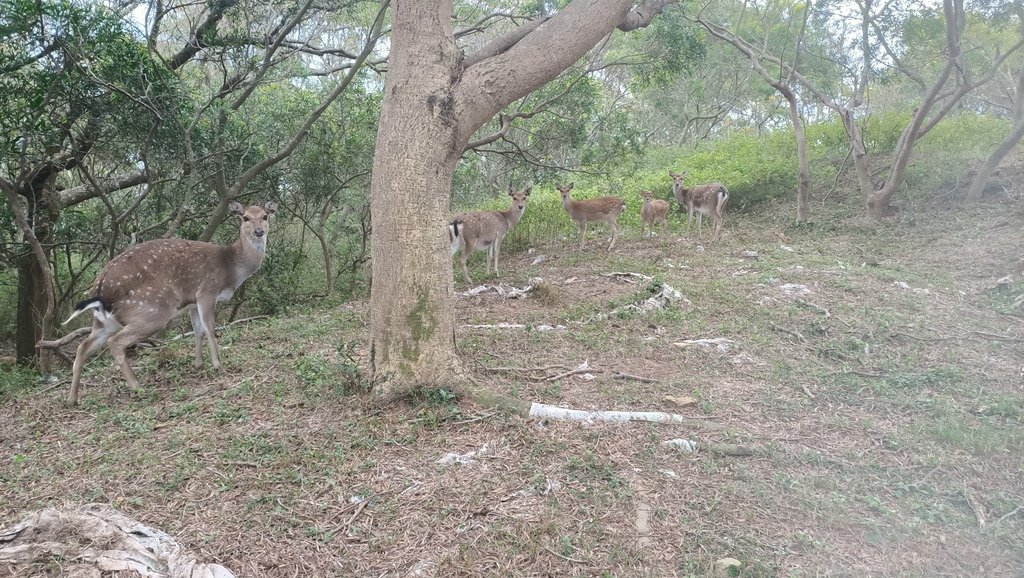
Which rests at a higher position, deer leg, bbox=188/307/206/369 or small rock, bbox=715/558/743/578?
deer leg, bbox=188/307/206/369

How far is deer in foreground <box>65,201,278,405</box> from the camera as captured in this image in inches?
225

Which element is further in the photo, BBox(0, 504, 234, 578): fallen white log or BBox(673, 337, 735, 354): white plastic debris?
BBox(673, 337, 735, 354): white plastic debris

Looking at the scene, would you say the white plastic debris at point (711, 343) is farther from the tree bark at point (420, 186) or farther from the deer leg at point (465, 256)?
the deer leg at point (465, 256)

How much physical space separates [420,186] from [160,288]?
3007mm

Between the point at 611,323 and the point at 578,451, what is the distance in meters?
3.28

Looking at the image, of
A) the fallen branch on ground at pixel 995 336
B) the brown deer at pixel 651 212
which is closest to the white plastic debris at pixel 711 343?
the fallen branch on ground at pixel 995 336

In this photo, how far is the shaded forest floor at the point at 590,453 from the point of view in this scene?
3141 millimetres

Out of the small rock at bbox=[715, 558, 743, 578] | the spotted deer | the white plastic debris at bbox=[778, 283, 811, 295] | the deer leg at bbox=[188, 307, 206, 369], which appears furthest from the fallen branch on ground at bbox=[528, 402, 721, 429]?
the spotted deer

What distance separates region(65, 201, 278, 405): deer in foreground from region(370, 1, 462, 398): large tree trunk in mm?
2376

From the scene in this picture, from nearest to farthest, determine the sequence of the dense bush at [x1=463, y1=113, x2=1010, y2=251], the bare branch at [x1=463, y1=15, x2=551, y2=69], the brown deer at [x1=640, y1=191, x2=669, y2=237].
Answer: the bare branch at [x1=463, y1=15, x2=551, y2=69], the brown deer at [x1=640, y1=191, x2=669, y2=237], the dense bush at [x1=463, y1=113, x2=1010, y2=251]

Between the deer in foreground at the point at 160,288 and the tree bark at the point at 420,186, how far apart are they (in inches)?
94.9

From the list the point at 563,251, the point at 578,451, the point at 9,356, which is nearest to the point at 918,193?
the point at 563,251

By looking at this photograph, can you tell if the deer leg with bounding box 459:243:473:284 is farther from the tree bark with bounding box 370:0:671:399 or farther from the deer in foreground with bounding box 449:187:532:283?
the tree bark with bounding box 370:0:671:399

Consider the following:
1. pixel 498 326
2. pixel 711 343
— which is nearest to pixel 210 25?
pixel 498 326
